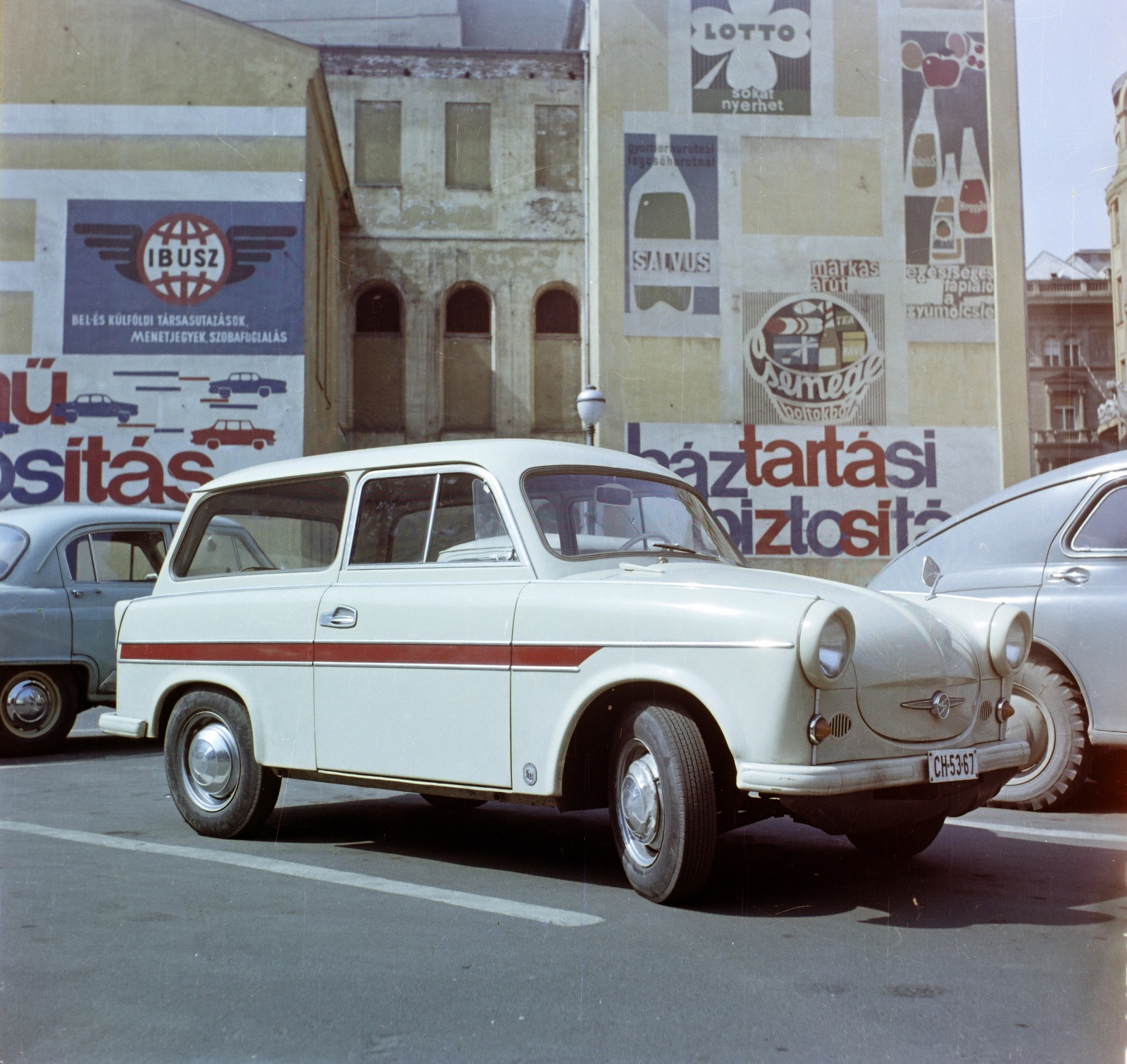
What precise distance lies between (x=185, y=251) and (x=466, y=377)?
7880 millimetres

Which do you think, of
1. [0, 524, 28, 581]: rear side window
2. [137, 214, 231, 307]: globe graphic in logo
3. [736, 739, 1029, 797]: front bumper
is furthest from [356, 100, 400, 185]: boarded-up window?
[736, 739, 1029, 797]: front bumper

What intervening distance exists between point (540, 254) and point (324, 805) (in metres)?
22.4

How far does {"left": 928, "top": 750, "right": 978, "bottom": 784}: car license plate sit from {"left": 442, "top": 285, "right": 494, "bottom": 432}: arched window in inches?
948

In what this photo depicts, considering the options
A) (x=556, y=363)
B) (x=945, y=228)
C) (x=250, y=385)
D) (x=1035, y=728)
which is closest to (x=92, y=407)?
(x=250, y=385)

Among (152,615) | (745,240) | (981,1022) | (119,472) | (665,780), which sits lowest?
(981,1022)

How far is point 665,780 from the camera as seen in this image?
4258 mm

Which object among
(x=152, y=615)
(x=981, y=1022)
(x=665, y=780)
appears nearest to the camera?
(x=981, y=1022)

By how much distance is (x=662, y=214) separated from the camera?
2338 centimetres

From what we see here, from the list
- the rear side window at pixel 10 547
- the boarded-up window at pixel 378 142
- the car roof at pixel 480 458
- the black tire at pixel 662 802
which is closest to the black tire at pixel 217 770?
the car roof at pixel 480 458

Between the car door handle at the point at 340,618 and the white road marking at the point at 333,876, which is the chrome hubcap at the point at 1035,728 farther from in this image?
the car door handle at the point at 340,618

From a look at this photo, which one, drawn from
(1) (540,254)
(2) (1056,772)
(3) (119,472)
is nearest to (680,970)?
(2) (1056,772)

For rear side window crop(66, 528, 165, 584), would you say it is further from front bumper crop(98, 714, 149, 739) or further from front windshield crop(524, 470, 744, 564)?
front windshield crop(524, 470, 744, 564)

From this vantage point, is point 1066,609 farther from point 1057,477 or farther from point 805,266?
point 805,266

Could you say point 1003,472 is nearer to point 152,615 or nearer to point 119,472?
point 119,472
